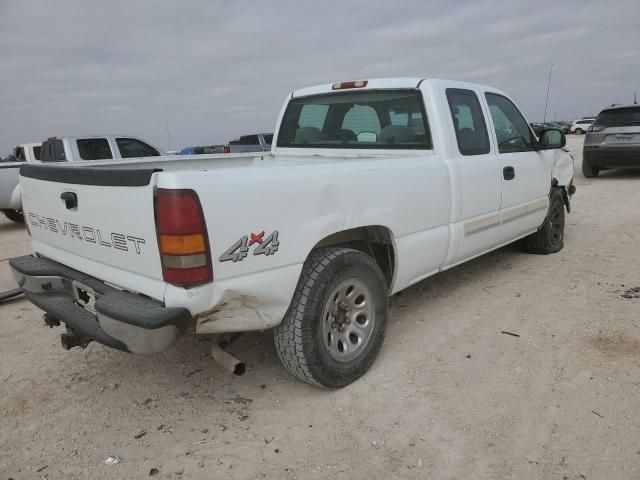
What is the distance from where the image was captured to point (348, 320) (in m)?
2.97

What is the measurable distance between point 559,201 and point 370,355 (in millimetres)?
3639

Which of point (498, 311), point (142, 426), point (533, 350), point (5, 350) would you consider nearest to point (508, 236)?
point (498, 311)

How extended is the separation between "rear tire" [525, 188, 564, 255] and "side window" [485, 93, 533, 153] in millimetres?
907

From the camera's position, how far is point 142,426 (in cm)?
264

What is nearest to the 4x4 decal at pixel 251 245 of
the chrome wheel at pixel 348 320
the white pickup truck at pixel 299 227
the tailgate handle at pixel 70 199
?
the white pickup truck at pixel 299 227

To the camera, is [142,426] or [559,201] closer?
[142,426]

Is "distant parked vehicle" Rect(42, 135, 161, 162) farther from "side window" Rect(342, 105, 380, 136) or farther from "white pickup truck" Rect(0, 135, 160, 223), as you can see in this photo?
"side window" Rect(342, 105, 380, 136)

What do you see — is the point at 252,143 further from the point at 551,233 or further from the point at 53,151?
the point at 551,233

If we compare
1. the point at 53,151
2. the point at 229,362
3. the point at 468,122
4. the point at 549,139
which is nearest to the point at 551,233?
the point at 549,139

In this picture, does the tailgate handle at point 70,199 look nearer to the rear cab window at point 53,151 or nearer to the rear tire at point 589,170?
the rear cab window at point 53,151

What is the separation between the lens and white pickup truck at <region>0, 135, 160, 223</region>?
8.86 metres

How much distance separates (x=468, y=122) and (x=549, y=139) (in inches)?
54.9

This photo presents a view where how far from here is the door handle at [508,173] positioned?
414 centimetres

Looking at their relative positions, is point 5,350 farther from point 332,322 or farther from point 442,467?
point 442,467
